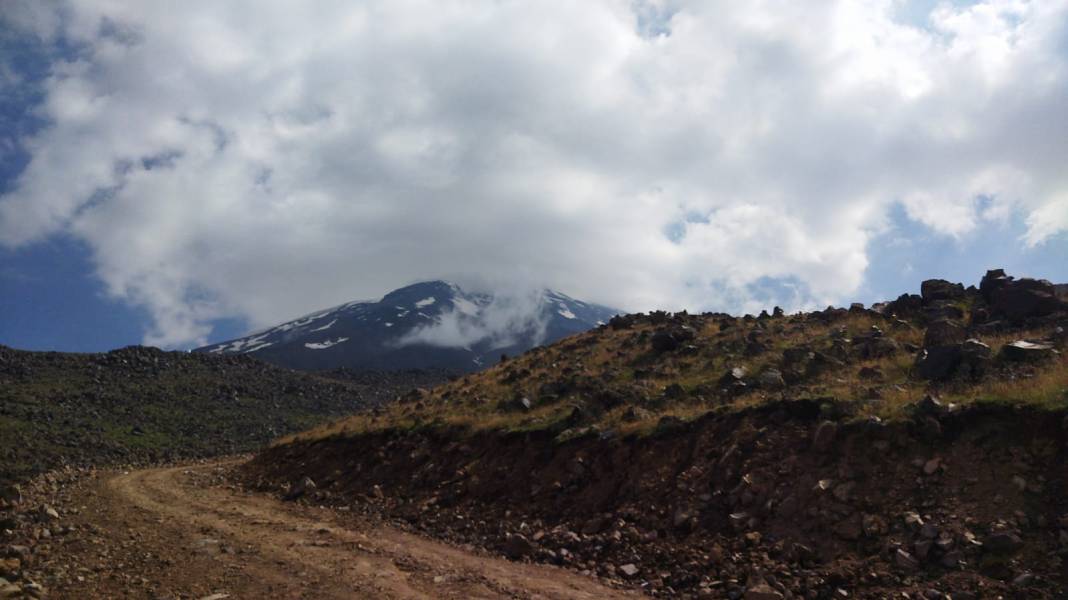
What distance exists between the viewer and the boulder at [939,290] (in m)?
28.5

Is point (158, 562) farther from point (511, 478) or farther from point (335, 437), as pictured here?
point (335, 437)

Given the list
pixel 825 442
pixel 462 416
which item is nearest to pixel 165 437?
pixel 462 416

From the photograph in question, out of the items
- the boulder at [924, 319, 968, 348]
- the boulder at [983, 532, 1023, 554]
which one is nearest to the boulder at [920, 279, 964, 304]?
the boulder at [924, 319, 968, 348]

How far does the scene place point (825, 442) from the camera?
14672mm

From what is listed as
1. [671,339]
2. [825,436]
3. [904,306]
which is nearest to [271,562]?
[825,436]

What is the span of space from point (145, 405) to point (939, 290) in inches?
2598

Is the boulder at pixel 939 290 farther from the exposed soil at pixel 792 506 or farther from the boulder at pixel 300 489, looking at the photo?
the boulder at pixel 300 489

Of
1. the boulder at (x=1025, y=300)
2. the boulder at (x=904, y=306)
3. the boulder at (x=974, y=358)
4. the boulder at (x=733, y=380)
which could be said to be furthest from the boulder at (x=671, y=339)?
the boulder at (x=974, y=358)

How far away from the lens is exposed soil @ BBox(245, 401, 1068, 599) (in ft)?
35.8

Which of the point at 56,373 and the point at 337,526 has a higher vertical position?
the point at 56,373

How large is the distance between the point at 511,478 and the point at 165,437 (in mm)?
46141

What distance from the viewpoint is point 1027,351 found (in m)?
16.9

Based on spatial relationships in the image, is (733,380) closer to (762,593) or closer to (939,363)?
(939,363)

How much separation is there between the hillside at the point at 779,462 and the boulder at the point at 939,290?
152 millimetres
